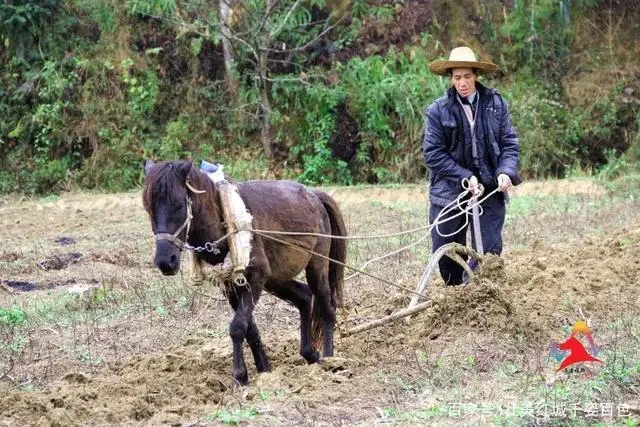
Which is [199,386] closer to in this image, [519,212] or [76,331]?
[76,331]

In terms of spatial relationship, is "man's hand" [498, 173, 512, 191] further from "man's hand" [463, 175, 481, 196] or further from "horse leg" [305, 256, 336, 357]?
"horse leg" [305, 256, 336, 357]

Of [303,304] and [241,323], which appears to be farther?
[303,304]

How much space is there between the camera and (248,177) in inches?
866

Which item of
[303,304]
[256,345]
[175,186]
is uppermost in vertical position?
[175,186]

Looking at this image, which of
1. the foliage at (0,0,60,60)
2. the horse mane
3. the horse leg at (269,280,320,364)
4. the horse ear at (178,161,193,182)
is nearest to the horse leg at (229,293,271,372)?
the horse leg at (269,280,320,364)

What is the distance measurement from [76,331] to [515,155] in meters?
4.00

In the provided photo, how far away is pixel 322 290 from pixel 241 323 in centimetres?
117

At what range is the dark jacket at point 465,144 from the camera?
8.21m

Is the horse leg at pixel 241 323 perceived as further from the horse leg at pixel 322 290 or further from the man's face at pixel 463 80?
the man's face at pixel 463 80

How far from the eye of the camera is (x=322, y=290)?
8078mm

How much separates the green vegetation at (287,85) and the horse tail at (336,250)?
13221mm

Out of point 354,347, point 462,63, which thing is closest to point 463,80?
point 462,63

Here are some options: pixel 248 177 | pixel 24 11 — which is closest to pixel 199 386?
pixel 248 177

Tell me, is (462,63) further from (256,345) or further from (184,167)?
(256,345)
